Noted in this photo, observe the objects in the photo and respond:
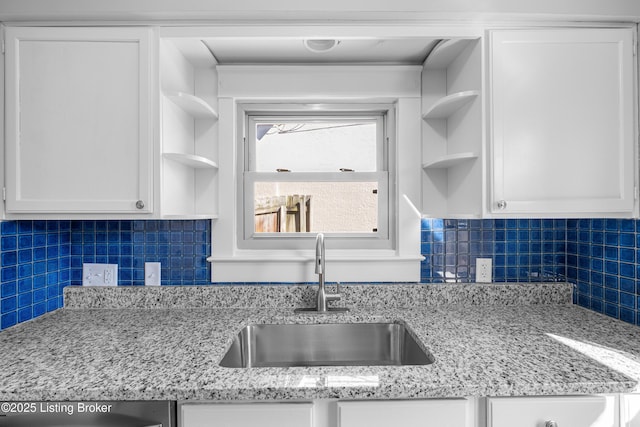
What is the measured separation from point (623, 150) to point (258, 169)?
4.88 ft

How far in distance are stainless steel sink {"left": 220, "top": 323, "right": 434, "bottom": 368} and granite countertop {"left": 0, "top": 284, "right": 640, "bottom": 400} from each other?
4 cm

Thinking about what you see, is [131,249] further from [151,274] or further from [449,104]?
[449,104]

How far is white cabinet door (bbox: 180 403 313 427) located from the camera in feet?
3.24

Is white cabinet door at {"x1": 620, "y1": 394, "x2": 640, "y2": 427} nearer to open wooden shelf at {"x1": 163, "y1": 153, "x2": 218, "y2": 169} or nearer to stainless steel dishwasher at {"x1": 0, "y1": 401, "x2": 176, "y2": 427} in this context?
stainless steel dishwasher at {"x1": 0, "y1": 401, "x2": 176, "y2": 427}

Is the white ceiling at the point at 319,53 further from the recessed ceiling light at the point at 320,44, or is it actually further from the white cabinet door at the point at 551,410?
the white cabinet door at the point at 551,410

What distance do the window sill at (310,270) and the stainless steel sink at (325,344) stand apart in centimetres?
25

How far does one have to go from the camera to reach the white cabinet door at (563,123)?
1395mm

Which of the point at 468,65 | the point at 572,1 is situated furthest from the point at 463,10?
the point at 572,1

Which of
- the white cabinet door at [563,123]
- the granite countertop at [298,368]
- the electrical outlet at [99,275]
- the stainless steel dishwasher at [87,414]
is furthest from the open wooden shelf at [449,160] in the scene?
the electrical outlet at [99,275]

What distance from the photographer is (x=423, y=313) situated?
1.61 metres

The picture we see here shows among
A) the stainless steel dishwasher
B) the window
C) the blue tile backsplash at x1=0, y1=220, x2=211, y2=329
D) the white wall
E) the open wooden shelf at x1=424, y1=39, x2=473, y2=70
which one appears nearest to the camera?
the stainless steel dishwasher

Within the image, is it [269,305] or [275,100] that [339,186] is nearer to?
[275,100]

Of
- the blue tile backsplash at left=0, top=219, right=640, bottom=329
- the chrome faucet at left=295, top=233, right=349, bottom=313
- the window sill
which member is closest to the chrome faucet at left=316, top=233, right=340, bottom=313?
the chrome faucet at left=295, top=233, right=349, bottom=313

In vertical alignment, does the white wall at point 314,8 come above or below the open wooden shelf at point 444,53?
above
